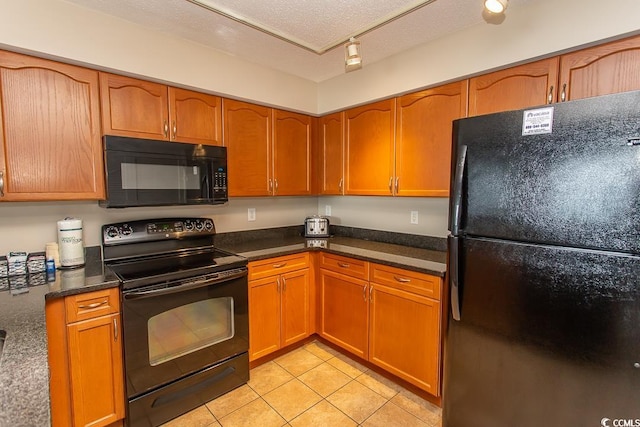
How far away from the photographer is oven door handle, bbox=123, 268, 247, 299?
5.58 feet

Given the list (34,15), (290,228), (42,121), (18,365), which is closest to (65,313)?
(18,365)

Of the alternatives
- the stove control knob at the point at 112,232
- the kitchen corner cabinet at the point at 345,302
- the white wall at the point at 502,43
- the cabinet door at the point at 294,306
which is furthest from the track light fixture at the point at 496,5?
the stove control knob at the point at 112,232

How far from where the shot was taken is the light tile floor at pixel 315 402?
1.88 meters

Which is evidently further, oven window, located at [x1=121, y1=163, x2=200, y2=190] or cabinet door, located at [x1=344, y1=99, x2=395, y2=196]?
cabinet door, located at [x1=344, y1=99, x2=395, y2=196]

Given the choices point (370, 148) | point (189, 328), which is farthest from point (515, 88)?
point (189, 328)

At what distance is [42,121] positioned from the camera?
1712 mm

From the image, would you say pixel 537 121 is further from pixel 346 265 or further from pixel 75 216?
pixel 75 216

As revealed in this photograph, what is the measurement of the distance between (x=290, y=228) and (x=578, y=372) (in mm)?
2411

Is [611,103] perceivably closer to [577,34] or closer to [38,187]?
[577,34]

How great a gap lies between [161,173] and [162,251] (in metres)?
0.57

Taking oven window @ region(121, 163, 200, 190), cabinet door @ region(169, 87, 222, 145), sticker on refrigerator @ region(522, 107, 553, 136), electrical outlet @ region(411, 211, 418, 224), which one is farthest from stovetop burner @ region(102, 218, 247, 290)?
sticker on refrigerator @ region(522, 107, 553, 136)

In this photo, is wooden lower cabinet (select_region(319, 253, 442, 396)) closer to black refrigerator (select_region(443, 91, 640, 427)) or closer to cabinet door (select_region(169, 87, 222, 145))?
black refrigerator (select_region(443, 91, 640, 427))

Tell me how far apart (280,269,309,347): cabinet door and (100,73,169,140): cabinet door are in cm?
139

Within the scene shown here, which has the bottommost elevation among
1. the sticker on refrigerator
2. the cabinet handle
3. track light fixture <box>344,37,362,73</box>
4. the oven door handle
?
the cabinet handle
